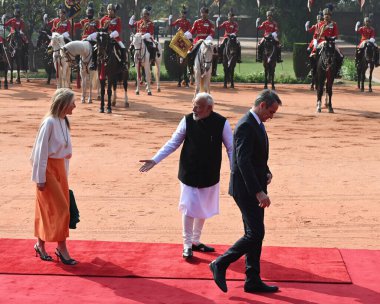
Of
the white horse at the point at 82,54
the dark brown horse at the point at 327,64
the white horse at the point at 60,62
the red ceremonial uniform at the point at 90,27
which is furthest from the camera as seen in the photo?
the white horse at the point at 60,62

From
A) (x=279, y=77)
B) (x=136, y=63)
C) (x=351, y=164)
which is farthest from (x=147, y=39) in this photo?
(x=351, y=164)

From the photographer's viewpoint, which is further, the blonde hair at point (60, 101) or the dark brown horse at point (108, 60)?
the dark brown horse at point (108, 60)

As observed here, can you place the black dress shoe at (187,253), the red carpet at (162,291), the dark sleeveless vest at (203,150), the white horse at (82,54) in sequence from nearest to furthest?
the red carpet at (162,291) < the dark sleeveless vest at (203,150) < the black dress shoe at (187,253) < the white horse at (82,54)

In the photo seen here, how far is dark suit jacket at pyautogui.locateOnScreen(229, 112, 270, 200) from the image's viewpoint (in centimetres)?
872

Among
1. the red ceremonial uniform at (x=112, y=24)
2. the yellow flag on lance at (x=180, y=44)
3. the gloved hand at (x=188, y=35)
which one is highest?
the red ceremonial uniform at (x=112, y=24)

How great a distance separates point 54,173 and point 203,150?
148 centimetres

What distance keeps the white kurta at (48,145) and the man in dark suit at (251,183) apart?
5.87ft

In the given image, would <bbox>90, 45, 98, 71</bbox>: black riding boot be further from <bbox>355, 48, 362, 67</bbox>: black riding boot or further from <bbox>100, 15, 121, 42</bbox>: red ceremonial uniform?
<bbox>355, 48, 362, 67</bbox>: black riding boot

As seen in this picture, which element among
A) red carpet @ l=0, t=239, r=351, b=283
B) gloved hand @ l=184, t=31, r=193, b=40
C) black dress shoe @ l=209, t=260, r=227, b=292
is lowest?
red carpet @ l=0, t=239, r=351, b=283

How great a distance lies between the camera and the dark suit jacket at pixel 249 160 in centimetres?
872

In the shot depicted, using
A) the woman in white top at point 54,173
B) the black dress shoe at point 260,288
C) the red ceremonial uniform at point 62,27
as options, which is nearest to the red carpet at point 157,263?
the woman in white top at point 54,173

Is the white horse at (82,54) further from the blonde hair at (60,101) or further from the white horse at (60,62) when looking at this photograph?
the blonde hair at (60,101)

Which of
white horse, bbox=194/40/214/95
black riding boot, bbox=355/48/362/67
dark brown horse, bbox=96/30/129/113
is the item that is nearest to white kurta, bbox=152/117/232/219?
dark brown horse, bbox=96/30/129/113

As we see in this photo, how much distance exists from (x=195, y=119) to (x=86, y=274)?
1859 mm
